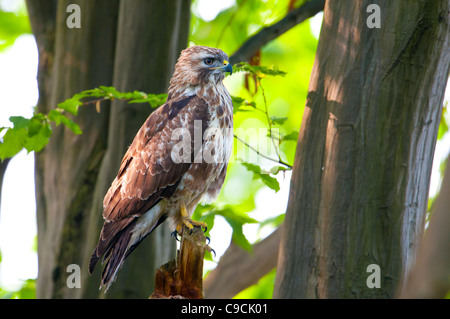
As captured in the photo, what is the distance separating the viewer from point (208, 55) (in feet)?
14.6

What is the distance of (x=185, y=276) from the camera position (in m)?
3.59

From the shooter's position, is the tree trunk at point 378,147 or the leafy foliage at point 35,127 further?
the leafy foliage at point 35,127

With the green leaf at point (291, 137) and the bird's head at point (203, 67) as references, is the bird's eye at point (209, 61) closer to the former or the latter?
the bird's head at point (203, 67)

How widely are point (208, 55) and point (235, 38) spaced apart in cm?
300

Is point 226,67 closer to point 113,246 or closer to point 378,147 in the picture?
point 378,147

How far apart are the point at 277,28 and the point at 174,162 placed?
8.00 ft

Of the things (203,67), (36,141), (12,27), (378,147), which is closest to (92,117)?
(36,141)

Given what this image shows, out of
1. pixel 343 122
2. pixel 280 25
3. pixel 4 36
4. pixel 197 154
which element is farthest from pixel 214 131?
pixel 4 36

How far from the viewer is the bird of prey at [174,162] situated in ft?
13.6

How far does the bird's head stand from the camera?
14.6 feet

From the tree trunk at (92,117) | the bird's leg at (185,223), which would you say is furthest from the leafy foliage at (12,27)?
the bird's leg at (185,223)

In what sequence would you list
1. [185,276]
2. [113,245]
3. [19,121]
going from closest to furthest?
[185,276]
[113,245]
[19,121]

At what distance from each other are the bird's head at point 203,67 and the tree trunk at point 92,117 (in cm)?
103

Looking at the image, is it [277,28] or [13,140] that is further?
[277,28]
